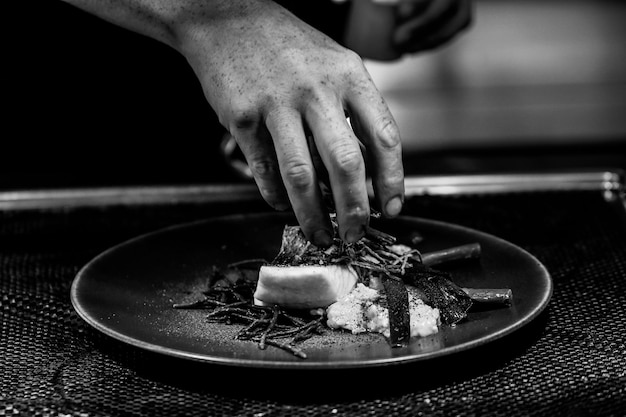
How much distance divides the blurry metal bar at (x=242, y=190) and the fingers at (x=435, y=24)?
87cm

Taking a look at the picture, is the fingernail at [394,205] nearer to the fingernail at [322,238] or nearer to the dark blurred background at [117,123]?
the fingernail at [322,238]

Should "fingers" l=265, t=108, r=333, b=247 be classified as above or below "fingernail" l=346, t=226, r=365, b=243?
above

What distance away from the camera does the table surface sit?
1.62 meters

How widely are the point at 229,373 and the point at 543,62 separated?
4.50 m

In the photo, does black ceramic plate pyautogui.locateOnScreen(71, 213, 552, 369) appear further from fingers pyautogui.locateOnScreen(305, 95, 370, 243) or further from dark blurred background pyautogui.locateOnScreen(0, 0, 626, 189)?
dark blurred background pyautogui.locateOnScreen(0, 0, 626, 189)

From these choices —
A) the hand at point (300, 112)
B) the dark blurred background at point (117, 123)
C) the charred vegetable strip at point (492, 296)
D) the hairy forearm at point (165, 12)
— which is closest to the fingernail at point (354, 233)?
the hand at point (300, 112)

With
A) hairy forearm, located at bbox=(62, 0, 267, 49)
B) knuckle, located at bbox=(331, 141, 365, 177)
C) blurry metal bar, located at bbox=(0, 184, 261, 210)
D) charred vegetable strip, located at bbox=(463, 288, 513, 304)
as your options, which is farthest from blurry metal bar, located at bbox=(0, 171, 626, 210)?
knuckle, located at bbox=(331, 141, 365, 177)

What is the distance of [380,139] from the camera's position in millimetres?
1811

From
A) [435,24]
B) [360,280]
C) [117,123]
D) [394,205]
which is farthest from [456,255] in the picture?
[117,123]

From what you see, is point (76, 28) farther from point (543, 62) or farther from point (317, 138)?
point (543, 62)

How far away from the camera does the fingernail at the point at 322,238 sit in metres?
1.87

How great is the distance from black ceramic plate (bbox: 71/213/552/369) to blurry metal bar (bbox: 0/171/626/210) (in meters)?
0.39

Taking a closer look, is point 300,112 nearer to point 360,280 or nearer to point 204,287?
point 360,280

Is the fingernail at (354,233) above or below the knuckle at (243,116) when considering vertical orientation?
below
